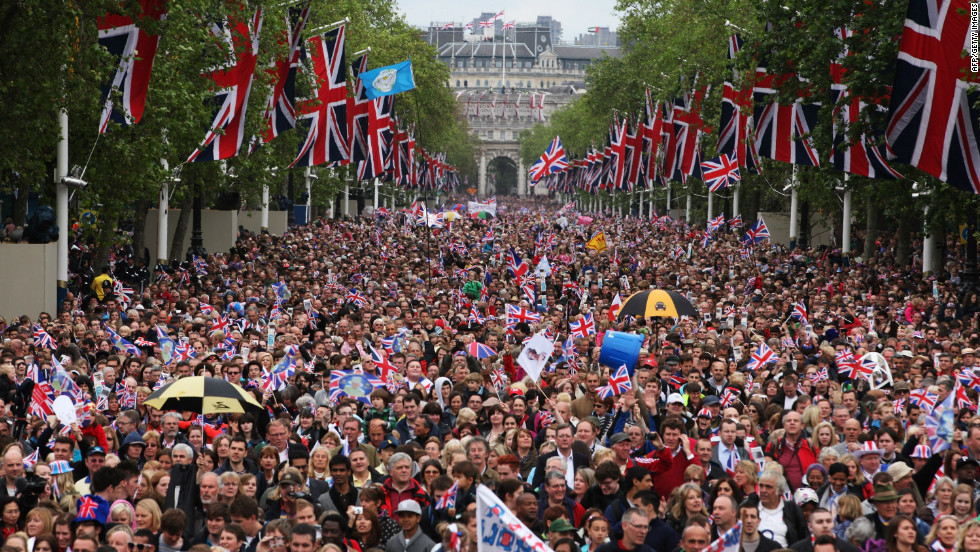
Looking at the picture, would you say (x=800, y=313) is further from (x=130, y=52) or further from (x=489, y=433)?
(x=489, y=433)

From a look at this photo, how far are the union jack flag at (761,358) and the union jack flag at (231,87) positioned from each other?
1277 cm

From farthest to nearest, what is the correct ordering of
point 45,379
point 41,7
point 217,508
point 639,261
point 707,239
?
1. point 707,239
2. point 639,261
3. point 41,7
4. point 45,379
5. point 217,508

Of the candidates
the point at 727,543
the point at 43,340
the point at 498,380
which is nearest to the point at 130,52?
the point at 43,340

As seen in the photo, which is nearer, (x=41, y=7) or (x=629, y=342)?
(x=629, y=342)

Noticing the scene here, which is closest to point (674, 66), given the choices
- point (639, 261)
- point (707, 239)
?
point (707, 239)

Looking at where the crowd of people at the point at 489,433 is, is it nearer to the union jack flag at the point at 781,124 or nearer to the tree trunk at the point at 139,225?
the union jack flag at the point at 781,124

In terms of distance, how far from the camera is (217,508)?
8.93m

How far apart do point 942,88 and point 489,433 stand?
973cm

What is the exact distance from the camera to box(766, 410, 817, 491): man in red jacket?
11.1 meters

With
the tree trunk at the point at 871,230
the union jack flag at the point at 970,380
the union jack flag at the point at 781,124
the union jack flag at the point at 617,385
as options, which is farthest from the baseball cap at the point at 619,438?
the tree trunk at the point at 871,230

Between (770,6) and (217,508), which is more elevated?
(770,6)

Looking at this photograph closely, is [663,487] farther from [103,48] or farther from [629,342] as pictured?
[103,48]

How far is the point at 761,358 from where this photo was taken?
16531 mm

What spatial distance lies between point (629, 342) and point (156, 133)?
15471mm
